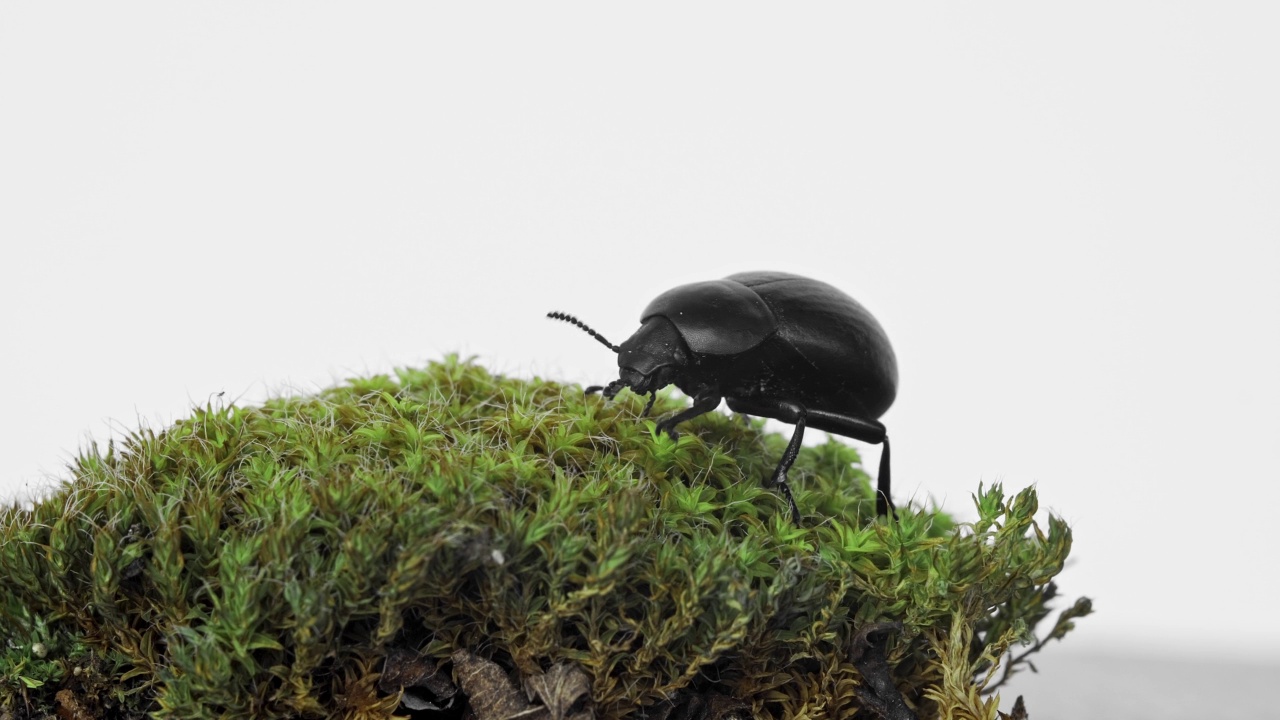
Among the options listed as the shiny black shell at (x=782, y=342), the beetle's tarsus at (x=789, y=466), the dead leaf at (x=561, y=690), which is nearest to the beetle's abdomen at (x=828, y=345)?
the shiny black shell at (x=782, y=342)

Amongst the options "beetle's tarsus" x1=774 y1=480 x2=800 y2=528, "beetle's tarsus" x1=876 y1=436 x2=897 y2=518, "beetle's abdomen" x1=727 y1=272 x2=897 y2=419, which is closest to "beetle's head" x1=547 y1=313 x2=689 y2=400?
"beetle's abdomen" x1=727 y1=272 x2=897 y2=419

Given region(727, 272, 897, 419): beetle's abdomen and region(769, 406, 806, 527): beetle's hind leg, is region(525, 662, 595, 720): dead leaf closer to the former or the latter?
region(769, 406, 806, 527): beetle's hind leg

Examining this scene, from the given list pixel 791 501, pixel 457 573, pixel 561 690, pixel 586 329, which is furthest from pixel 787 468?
pixel 457 573

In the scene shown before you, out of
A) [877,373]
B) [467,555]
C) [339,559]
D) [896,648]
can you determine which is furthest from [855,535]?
[339,559]

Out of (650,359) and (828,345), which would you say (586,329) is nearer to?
(650,359)

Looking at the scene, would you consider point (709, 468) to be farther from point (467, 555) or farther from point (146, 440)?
point (146, 440)
